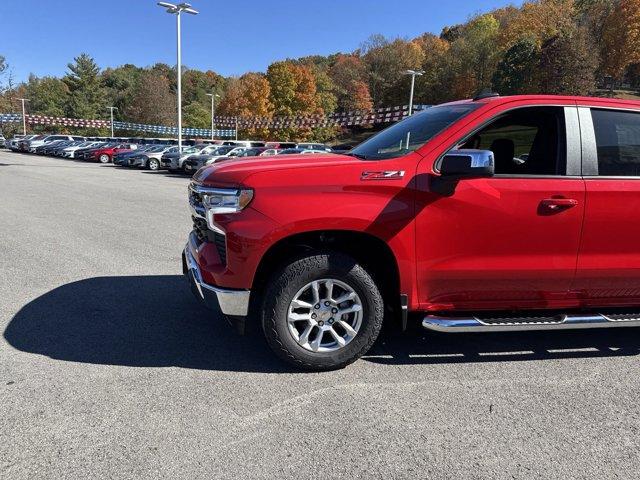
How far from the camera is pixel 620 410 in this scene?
313cm

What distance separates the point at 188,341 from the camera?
13.0 ft

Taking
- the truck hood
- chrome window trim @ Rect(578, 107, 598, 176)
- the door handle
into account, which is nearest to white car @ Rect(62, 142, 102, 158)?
the truck hood

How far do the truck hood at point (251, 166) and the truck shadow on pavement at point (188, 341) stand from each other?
1.29 m

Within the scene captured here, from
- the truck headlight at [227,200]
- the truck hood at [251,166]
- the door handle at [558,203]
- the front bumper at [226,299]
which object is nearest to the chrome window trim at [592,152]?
the door handle at [558,203]

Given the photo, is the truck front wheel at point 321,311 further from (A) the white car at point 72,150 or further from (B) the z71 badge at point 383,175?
(A) the white car at point 72,150

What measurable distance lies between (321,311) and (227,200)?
989 mm

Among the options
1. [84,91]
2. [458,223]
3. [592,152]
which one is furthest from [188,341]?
[84,91]

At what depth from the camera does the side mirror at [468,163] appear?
3123mm

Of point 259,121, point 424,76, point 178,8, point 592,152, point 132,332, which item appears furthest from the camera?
point 424,76

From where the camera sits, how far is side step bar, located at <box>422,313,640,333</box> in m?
3.42

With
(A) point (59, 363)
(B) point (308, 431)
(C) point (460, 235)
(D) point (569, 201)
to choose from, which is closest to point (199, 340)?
(A) point (59, 363)

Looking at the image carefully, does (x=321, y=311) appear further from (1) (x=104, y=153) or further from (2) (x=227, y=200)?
(1) (x=104, y=153)

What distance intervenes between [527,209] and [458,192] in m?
0.51

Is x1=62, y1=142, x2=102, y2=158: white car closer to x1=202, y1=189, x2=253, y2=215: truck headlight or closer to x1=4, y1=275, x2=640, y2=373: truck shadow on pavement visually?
x1=4, y1=275, x2=640, y2=373: truck shadow on pavement
